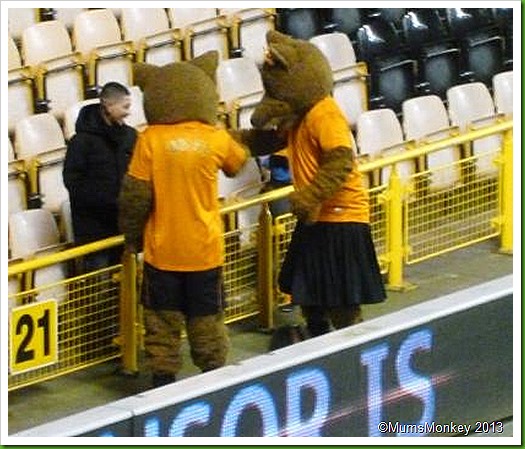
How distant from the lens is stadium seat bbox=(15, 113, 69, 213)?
868 centimetres

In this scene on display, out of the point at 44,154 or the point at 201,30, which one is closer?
the point at 44,154

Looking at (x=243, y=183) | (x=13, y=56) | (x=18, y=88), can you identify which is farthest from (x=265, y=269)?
(x=13, y=56)

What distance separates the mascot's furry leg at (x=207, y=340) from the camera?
7.65m

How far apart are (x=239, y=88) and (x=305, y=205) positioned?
2087 mm

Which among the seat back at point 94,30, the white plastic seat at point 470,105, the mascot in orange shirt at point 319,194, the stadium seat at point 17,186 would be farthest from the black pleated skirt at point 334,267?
the white plastic seat at point 470,105

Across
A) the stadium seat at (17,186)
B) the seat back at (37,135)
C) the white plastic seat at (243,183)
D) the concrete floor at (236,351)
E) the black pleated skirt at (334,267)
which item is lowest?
the concrete floor at (236,351)

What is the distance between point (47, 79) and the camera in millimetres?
9273

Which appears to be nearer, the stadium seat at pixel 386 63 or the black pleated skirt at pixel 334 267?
the black pleated skirt at pixel 334 267

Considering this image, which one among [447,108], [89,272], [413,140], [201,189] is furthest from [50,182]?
[447,108]

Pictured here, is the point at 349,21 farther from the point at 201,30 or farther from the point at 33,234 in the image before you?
the point at 33,234

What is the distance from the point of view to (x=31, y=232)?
324 inches

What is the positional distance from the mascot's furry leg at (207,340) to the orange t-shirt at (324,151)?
2.23ft

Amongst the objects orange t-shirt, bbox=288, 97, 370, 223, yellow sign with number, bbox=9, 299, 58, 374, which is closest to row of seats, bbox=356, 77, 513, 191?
orange t-shirt, bbox=288, 97, 370, 223

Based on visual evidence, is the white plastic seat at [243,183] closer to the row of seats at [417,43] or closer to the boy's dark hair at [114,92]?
the boy's dark hair at [114,92]
